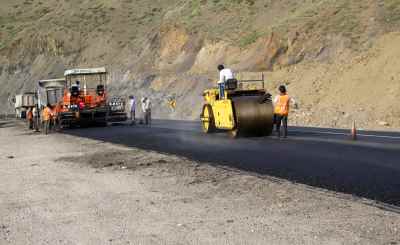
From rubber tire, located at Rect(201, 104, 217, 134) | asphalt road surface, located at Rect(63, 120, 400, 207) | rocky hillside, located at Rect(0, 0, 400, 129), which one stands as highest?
rocky hillside, located at Rect(0, 0, 400, 129)

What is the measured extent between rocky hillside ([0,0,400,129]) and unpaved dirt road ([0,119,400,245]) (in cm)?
1703

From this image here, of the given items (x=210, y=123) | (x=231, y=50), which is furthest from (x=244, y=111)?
(x=231, y=50)

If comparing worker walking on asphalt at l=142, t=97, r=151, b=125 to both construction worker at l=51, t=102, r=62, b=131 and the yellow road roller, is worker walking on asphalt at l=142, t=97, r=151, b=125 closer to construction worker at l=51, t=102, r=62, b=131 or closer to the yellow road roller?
construction worker at l=51, t=102, r=62, b=131

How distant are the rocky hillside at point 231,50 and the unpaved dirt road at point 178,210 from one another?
1703 centimetres

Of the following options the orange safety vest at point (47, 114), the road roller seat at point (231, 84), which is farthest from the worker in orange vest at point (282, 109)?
the orange safety vest at point (47, 114)

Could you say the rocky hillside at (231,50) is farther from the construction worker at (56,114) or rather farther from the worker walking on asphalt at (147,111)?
the construction worker at (56,114)

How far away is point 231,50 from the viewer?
47.7 metres

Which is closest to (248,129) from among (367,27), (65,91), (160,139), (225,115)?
(225,115)

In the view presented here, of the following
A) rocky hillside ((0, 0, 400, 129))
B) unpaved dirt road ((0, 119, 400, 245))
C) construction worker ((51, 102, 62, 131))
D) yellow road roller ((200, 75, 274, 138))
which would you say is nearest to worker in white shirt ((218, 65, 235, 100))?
yellow road roller ((200, 75, 274, 138))

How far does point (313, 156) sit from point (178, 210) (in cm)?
623

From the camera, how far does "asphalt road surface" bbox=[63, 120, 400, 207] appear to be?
1014 cm

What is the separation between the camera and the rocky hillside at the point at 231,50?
32.8 meters

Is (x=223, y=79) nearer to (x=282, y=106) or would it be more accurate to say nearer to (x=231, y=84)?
(x=231, y=84)

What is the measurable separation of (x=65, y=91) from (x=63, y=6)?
56.7 metres
